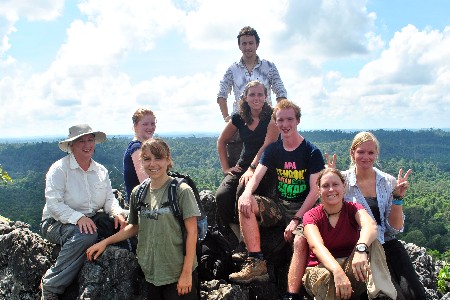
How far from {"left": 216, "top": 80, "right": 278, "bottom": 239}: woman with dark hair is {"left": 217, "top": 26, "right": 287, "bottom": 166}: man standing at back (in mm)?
907

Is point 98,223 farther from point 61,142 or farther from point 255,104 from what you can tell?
point 255,104

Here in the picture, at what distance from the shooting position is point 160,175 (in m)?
5.06

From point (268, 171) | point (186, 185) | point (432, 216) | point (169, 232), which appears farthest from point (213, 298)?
point (432, 216)

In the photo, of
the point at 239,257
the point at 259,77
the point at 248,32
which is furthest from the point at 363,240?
the point at 248,32

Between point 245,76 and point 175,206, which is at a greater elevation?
point 245,76

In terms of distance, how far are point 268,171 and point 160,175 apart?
2700 mm

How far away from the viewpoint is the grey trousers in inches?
228

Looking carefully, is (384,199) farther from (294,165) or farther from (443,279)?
(443,279)

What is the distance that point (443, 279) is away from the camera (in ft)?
34.7

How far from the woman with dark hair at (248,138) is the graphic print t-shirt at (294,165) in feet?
1.99

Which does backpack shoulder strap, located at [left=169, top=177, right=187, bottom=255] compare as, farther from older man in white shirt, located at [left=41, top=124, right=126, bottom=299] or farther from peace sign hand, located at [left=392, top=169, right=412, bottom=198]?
peace sign hand, located at [left=392, top=169, right=412, bottom=198]

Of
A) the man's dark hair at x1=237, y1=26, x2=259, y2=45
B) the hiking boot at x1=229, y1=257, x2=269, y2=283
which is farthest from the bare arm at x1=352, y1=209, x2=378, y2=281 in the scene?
the man's dark hair at x1=237, y1=26, x2=259, y2=45

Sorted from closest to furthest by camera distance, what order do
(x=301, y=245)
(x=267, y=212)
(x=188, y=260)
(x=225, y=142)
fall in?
(x=188, y=260) < (x=301, y=245) < (x=267, y=212) < (x=225, y=142)

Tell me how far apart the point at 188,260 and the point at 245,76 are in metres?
5.39
